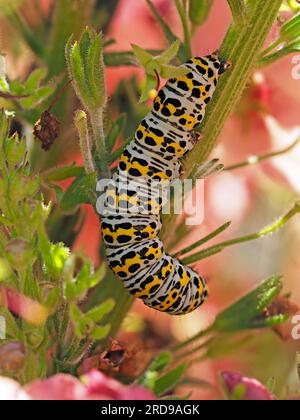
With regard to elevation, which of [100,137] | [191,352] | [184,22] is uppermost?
[184,22]

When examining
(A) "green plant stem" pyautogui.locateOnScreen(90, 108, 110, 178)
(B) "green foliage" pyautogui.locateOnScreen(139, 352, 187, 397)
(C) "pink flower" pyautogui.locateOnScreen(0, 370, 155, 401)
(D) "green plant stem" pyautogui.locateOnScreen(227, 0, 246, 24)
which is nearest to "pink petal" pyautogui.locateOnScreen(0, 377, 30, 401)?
(C) "pink flower" pyautogui.locateOnScreen(0, 370, 155, 401)

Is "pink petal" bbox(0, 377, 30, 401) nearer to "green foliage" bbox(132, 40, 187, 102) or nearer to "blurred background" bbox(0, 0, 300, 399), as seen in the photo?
"green foliage" bbox(132, 40, 187, 102)

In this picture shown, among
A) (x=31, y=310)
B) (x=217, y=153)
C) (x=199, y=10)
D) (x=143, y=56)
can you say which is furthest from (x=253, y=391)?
(x=217, y=153)

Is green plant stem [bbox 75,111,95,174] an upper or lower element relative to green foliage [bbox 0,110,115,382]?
upper

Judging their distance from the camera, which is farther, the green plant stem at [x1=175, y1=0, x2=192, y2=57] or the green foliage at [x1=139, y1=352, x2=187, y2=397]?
the green plant stem at [x1=175, y1=0, x2=192, y2=57]

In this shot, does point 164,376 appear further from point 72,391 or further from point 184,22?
point 184,22

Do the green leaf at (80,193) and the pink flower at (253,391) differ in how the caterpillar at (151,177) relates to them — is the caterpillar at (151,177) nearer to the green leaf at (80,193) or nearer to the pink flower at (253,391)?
the green leaf at (80,193)

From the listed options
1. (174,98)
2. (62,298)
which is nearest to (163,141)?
(174,98)
